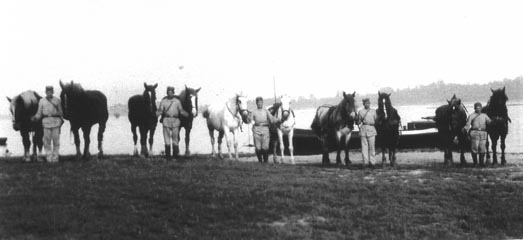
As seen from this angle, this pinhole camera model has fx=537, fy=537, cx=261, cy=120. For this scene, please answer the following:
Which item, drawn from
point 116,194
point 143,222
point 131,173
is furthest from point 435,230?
point 131,173

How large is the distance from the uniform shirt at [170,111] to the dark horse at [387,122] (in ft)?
20.8

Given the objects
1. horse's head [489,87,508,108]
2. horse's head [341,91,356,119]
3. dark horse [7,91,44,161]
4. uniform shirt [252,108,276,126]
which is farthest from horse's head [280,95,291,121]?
dark horse [7,91,44,161]

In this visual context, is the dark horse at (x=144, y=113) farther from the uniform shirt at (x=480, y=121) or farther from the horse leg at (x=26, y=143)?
the uniform shirt at (x=480, y=121)

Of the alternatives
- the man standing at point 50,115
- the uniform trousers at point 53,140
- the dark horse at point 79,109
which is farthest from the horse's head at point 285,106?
the uniform trousers at point 53,140

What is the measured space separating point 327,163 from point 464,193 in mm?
6757

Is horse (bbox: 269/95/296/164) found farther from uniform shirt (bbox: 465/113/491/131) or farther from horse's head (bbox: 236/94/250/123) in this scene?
uniform shirt (bbox: 465/113/491/131)

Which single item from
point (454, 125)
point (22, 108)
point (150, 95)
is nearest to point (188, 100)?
point (150, 95)

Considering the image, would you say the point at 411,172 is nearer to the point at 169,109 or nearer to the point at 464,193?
the point at 464,193

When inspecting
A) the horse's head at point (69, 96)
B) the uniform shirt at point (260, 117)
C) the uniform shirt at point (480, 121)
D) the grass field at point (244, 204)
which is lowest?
the grass field at point (244, 204)

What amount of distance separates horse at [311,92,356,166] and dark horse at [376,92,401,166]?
896 mm

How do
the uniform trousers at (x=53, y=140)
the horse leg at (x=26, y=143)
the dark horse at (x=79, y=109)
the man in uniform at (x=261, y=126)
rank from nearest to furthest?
the uniform trousers at (x=53, y=140), the dark horse at (x=79, y=109), the horse leg at (x=26, y=143), the man in uniform at (x=261, y=126)

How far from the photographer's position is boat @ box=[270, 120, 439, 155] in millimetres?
25969

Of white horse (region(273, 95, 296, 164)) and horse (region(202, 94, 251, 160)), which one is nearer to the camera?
white horse (region(273, 95, 296, 164))

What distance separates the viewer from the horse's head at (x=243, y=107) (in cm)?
1900
